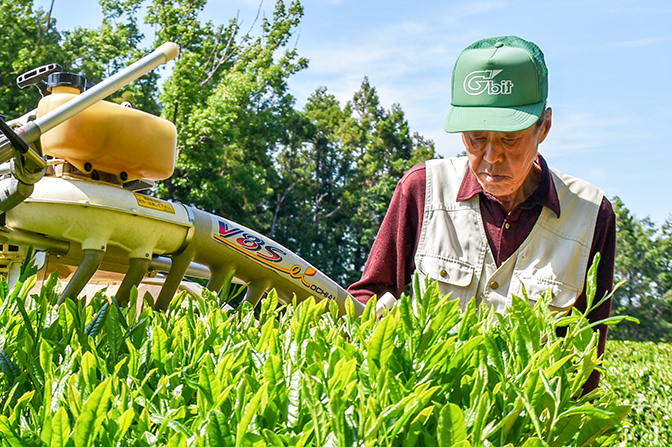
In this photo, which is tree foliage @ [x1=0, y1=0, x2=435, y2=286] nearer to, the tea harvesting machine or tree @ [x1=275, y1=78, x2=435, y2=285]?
tree @ [x1=275, y1=78, x2=435, y2=285]

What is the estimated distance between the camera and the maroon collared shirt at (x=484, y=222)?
2564 millimetres

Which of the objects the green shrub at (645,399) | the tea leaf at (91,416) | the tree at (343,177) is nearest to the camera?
the tea leaf at (91,416)

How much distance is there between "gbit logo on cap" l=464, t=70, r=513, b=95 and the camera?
2328mm

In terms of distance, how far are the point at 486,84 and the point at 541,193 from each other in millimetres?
465

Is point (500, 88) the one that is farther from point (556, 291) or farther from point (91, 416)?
point (91, 416)

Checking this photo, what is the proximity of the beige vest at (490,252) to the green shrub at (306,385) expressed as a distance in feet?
3.68

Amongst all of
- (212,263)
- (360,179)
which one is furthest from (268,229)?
(212,263)

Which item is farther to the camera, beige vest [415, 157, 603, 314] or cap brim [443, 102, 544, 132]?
beige vest [415, 157, 603, 314]

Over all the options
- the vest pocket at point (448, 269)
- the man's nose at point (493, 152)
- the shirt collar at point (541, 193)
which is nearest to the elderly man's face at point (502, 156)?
the man's nose at point (493, 152)

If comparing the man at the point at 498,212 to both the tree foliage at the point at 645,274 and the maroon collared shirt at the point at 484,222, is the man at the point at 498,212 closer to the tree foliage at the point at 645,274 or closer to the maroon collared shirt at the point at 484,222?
the maroon collared shirt at the point at 484,222

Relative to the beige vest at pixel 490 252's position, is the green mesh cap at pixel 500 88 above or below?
above

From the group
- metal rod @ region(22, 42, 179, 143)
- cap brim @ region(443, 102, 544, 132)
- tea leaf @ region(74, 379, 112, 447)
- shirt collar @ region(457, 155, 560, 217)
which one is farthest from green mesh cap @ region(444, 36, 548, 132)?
tea leaf @ region(74, 379, 112, 447)

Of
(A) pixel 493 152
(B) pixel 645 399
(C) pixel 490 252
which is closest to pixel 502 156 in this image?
(A) pixel 493 152

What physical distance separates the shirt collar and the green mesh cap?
12.6 inches
